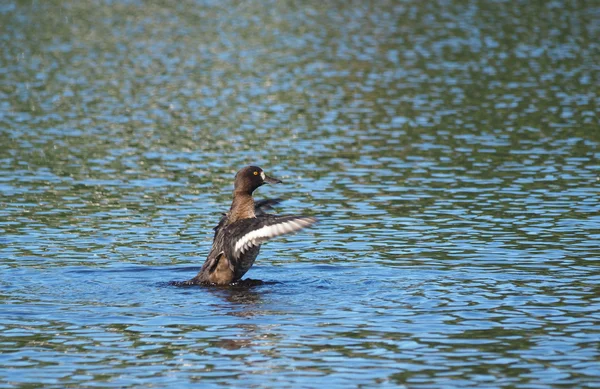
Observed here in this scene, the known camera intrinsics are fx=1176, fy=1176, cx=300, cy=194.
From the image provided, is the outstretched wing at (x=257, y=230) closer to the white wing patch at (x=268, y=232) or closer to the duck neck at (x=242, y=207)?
the white wing patch at (x=268, y=232)

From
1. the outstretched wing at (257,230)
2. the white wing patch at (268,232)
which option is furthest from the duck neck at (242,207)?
the white wing patch at (268,232)

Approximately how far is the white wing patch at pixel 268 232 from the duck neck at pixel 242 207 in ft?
3.15

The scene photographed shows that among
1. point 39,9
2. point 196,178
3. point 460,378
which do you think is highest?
point 39,9

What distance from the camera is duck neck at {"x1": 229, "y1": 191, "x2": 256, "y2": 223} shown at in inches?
732

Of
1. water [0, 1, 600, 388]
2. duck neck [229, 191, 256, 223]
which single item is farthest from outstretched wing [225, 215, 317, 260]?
water [0, 1, 600, 388]

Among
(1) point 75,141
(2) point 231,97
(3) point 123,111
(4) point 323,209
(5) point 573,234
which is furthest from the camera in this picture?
(2) point 231,97

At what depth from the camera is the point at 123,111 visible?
1545 inches

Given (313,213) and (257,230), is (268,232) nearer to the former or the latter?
(257,230)

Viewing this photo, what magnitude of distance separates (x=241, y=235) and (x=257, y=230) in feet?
1.19

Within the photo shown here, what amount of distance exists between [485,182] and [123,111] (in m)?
16.3

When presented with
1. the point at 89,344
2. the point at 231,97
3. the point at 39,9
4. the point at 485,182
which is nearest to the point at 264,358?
the point at 89,344

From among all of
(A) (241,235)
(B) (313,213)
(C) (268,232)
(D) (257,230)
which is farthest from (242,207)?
(B) (313,213)

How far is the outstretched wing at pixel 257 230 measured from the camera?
16812 millimetres

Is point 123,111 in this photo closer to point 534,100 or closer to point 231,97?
point 231,97
